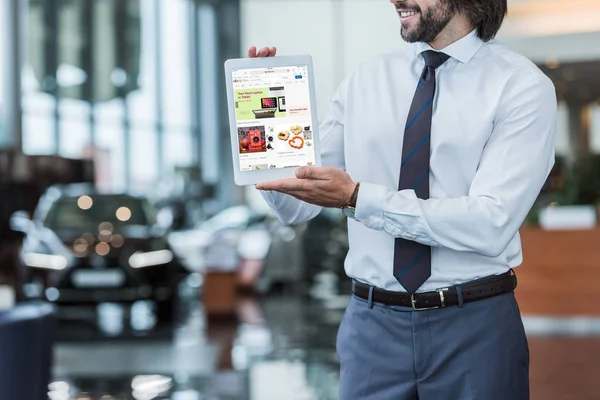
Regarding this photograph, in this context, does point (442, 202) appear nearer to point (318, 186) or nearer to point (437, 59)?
point (318, 186)

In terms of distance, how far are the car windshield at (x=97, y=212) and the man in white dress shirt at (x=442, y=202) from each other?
743 cm

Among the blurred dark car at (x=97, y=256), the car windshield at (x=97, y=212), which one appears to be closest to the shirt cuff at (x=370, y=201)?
the blurred dark car at (x=97, y=256)

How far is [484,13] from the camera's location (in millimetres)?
2500

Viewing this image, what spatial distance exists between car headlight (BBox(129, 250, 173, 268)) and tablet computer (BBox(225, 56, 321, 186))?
7.24 meters

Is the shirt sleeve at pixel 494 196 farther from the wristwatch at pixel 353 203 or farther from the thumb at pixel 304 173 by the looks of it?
the thumb at pixel 304 173

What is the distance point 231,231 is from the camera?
51.2 feet

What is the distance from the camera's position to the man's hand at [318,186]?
2154 mm

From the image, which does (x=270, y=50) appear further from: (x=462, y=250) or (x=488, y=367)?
(x=488, y=367)

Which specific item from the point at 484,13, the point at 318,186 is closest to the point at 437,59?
the point at 484,13

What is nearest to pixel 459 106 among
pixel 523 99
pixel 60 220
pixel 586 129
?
pixel 523 99

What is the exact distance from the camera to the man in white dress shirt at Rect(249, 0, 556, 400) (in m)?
2.26

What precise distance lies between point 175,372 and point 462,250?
4.76m

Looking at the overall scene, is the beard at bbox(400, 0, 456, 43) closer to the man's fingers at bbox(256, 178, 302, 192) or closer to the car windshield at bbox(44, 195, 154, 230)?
the man's fingers at bbox(256, 178, 302, 192)

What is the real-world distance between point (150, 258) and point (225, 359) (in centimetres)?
252
